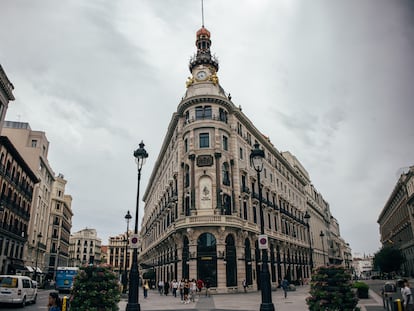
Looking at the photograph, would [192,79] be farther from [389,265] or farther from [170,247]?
[389,265]

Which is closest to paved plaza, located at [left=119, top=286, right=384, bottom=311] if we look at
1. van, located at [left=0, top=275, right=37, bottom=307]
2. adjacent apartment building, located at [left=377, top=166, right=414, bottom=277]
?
van, located at [left=0, top=275, right=37, bottom=307]

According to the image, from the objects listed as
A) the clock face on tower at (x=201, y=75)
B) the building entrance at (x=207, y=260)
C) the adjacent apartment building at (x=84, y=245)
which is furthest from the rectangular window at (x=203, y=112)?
the adjacent apartment building at (x=84, y=245)

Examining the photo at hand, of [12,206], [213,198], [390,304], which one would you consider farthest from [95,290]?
[12,206]

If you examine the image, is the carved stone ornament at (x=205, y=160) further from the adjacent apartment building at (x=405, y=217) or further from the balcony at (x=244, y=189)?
the adjacent apartment building at (x=405, y=217)

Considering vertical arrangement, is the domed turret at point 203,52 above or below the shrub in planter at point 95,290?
above

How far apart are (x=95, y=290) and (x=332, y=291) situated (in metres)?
8.11

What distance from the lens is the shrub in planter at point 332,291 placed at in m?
11.4

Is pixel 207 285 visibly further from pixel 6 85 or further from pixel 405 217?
pixel 405 217

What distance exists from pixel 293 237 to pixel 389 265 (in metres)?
25.3

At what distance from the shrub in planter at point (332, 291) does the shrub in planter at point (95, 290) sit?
22.8 feet

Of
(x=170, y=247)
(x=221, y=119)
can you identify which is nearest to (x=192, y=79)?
(x=221, y=119)

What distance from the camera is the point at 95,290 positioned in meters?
11.3

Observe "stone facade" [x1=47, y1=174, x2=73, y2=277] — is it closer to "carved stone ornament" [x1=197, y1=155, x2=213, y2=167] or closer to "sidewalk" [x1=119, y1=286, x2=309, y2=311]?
"carved stone ornament" [x1=197, y1=155, x2=213, y2=167]

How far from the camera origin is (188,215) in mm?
36219
